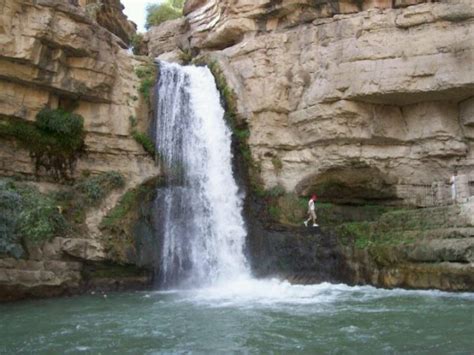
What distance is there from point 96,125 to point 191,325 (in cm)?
1017

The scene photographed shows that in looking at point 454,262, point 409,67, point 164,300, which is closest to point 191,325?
point 164,300

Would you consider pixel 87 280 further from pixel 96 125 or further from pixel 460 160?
pixel 460 160

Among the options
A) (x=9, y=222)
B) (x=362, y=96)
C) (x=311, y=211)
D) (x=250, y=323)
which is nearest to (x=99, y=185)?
(x=9, y=222)

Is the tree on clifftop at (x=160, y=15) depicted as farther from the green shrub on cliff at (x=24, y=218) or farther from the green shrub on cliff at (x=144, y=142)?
the green shrub on cliff at (x=24, y=218)

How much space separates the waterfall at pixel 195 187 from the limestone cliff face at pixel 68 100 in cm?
95

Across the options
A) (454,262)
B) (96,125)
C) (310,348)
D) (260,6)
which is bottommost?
(310,348)

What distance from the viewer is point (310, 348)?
22.8 ft

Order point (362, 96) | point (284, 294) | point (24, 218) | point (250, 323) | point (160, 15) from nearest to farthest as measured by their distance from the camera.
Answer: point (250, 323), point (284, 294), point (24, 218), point (362, 96), point (160, 15)

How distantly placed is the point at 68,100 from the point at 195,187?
17.4 feet

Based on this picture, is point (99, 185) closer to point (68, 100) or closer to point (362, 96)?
point (68, 100)

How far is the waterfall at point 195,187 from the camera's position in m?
15.5

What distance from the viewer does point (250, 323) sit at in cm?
870

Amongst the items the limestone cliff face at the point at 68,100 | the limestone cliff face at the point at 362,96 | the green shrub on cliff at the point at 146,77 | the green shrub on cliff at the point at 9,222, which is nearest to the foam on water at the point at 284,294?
the limestone cliff face at the point at 68,100

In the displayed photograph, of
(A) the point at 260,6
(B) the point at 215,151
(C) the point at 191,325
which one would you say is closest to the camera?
(C) the point at 191,325
